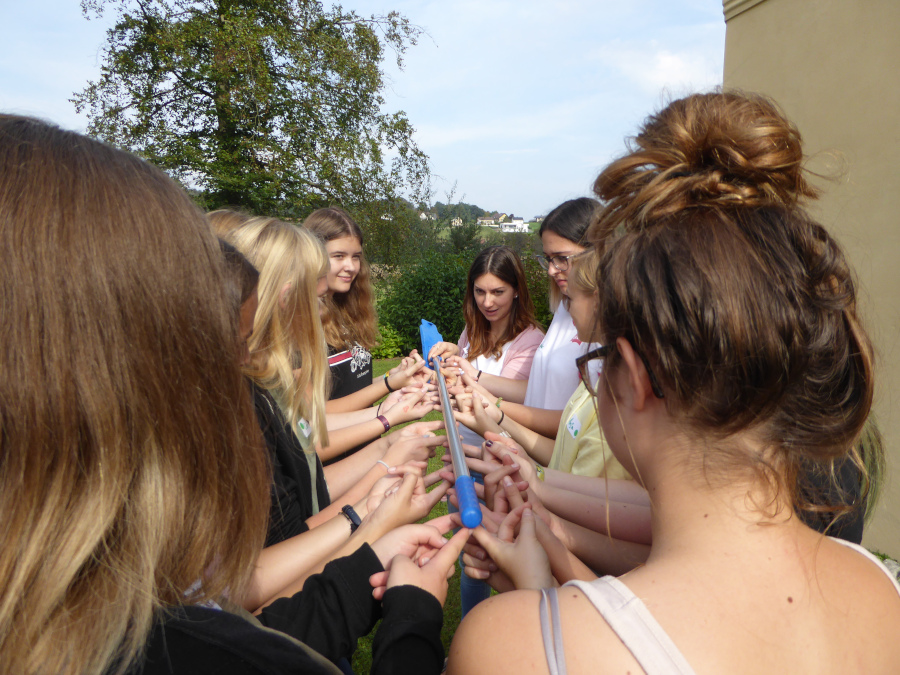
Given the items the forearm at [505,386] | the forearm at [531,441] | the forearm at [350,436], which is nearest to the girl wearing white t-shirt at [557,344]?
the forearm at [531,441]

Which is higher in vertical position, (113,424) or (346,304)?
(346,304)

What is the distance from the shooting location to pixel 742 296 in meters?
1.15

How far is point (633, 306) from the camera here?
49.8 inches

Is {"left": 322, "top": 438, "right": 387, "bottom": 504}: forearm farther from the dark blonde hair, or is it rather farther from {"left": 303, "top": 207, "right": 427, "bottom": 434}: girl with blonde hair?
{"left": 303, "top": 207, "right": 427, "bottom": 434}: girl with blonde hair

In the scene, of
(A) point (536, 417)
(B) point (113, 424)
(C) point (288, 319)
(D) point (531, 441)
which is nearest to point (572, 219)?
(A) point (536, 417)

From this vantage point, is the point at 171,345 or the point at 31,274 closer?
the point at 31,274

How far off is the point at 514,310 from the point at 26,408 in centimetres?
400

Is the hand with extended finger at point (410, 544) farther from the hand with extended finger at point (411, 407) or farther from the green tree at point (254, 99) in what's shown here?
the green tree at point (254, 99)

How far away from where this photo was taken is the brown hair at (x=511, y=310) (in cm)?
461

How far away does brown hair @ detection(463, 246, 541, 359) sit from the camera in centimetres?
461

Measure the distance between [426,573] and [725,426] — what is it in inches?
38.8

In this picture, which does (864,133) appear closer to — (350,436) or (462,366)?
(462,366)

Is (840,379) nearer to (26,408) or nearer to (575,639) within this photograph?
(575,639)

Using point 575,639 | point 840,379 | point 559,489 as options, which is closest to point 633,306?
point 840,379
